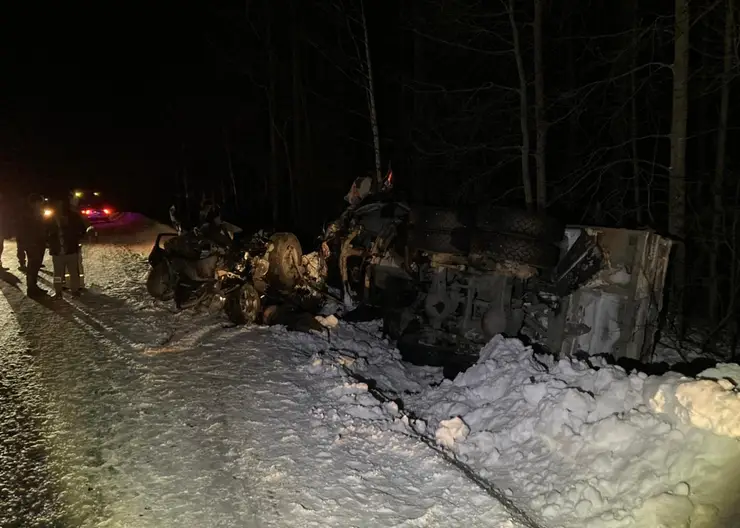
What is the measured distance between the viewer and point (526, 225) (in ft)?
21.4

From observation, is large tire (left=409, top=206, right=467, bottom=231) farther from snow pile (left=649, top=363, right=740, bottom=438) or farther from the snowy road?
snow pile (left=649, top=363, right=740, bottom=438)

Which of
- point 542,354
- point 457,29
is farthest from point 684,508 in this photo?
point 457,29

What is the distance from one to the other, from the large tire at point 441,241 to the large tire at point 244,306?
276cm

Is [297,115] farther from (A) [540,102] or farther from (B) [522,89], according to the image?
(A) [540,102]

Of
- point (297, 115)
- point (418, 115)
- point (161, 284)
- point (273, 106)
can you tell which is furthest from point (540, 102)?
point (273, 106)

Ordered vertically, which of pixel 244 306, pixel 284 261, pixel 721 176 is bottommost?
pixel 244 306

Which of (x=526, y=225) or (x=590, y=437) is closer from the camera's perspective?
(x=590, y=437)

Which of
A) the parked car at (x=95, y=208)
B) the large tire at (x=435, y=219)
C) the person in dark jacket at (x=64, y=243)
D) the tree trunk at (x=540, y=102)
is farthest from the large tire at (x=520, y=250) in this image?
the parked car at (x=95, y=208)

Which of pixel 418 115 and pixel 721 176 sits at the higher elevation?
pixel 418 115

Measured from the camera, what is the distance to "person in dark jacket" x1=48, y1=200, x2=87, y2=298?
10.1m

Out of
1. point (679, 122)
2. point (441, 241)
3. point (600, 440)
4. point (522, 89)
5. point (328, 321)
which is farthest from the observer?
point (522, 89)

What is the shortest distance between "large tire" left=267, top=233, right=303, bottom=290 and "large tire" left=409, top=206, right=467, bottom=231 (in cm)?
315

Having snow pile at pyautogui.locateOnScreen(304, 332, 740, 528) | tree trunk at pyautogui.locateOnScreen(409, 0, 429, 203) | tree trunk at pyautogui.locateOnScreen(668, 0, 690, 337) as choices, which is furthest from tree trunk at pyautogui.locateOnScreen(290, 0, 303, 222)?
snow pile at pyautogui.locateOnScreen(304, 332, 740, 528)

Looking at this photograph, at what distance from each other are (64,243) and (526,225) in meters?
8.21
